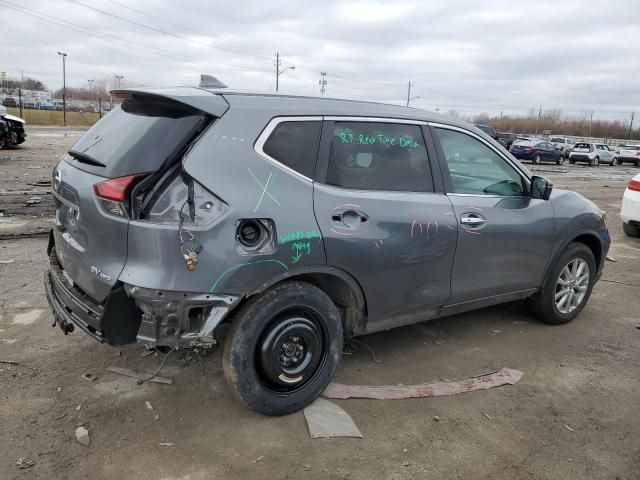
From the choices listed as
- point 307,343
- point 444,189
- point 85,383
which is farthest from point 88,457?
point 444,189

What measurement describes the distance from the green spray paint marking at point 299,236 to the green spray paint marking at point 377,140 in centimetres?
67

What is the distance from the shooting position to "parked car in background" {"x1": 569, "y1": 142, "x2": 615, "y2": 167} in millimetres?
35297

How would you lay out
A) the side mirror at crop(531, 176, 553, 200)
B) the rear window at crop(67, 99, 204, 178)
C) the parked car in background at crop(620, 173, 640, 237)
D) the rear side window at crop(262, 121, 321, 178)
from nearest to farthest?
the rear window at crop(67, 99, 204, 178) → the rear side window at crop(262, 121, 321, 178) → the side mirror at crop(531, 176, 553, 200) → the parked car in background at crop(620, 173, 640, 237)

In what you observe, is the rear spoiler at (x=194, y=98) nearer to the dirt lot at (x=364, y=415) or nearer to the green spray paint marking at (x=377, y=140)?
the green spray paint marking at (x=377, y=140)

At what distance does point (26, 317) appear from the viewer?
4.43 metres

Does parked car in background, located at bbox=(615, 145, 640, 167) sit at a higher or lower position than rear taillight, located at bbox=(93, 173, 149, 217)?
higher

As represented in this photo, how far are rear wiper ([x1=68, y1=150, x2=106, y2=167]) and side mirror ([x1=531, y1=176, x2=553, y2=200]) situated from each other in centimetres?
323

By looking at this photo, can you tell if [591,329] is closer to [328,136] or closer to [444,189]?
[444,189]

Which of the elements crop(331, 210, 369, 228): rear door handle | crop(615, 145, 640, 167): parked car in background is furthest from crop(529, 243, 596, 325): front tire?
crop(615, 145, 640, 167): parked car in background

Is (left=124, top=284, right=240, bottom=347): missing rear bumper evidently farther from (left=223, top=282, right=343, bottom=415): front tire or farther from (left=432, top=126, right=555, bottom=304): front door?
(left=432, top=126, right=555, bottom=304): front door

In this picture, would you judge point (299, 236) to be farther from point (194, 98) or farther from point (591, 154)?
point (591, 154)

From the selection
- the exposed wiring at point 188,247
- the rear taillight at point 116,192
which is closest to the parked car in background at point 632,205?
the exposed wiring at point 188,247

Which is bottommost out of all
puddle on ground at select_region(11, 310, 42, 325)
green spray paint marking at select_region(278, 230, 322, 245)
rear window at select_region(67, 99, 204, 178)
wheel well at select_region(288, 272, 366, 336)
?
puddle on ground at select_region(11, 310, 42, 325)

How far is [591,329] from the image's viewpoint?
4.91 m
